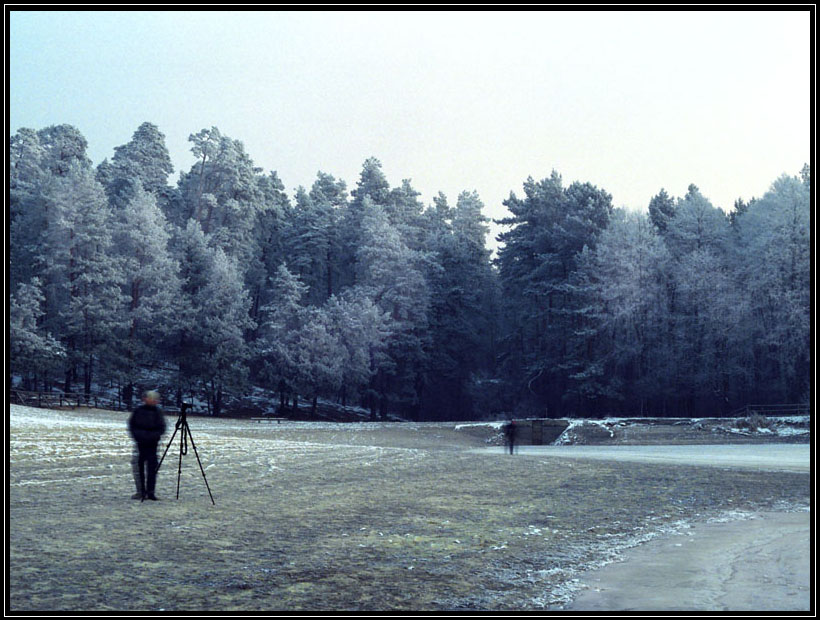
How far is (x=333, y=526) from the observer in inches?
514

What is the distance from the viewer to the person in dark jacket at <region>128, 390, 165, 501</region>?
14.9m

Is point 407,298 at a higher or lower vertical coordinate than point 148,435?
higher

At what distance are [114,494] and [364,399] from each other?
232ft

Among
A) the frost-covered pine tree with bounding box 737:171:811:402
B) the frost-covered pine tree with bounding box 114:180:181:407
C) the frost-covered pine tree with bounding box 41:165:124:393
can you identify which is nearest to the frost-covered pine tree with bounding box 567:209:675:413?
the frost-covered pine tree with bounding box 737:171:811:402

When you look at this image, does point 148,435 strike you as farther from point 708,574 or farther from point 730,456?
point 730,456

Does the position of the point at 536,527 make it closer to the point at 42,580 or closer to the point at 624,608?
the point at 624,608

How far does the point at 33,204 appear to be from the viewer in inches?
2899

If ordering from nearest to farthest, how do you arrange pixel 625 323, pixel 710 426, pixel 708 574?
pixel 708 574, pixel 710 426, pixel 625 323

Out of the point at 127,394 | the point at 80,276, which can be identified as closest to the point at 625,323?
the point at 127,394

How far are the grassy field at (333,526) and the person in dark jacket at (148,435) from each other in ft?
1.32

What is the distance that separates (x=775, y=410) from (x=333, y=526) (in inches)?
1995

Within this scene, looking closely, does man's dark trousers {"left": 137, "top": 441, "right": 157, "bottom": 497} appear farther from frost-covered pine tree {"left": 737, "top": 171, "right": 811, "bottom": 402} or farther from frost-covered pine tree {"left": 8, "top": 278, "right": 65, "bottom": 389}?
frost-covered pine tree {"left": 737, "top": 171, "right": 811, "bottom": 402}

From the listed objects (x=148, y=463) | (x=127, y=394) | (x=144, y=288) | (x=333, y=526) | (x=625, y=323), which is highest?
(x=144, y=288)

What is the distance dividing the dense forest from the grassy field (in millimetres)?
39484
